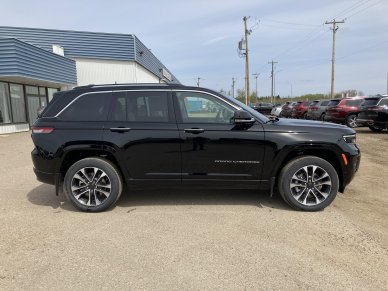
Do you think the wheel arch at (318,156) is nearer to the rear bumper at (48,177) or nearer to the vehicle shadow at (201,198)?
the vehicle shadow at (201,198)

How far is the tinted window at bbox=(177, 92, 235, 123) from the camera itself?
15.2 ft

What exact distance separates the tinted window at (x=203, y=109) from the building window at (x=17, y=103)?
1613cm

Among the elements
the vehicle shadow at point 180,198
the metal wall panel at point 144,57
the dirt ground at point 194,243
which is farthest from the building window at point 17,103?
the dirt ground at point 194,243

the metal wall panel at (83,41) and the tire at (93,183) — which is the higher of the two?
the metal wall panel at (83,41)

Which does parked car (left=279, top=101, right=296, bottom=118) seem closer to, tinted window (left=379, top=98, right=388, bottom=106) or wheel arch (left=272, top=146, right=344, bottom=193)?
tinted window (left=379, top=98, right=388, bottom=106)

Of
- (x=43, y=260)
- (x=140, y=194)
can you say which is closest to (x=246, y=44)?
(x=140, y=194)

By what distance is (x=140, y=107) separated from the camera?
Result: 15.5ft

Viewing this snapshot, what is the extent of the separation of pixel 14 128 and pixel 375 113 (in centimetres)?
1829

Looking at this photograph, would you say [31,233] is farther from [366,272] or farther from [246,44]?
[246,44]

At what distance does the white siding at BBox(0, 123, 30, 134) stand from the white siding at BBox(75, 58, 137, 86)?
7.21 metres

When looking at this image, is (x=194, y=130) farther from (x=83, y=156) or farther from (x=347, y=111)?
(x=347, y=111)

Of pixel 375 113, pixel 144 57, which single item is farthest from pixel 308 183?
pixel 144 57

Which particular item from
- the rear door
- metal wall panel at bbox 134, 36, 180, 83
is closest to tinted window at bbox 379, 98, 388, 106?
the rear door

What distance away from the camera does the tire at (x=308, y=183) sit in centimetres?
456
